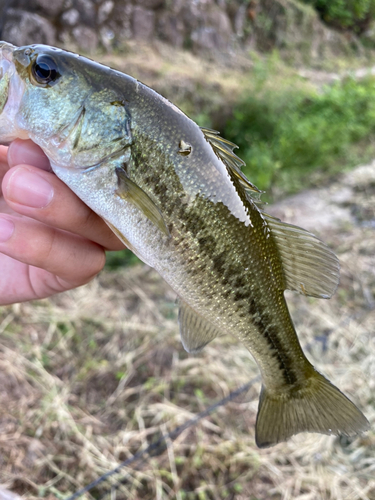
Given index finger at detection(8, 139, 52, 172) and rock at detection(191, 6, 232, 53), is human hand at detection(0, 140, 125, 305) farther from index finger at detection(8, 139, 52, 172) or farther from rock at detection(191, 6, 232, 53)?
rock at detection(191, 6, 232, 53)

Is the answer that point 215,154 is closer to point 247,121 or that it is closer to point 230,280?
point 230,280

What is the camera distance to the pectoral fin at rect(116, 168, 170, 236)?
4.05 feet

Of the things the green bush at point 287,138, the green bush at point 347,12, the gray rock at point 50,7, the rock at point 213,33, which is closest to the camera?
the gray rock at point 50,7

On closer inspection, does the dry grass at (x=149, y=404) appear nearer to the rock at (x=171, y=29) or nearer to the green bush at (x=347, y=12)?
the rock at (x=171, y=29)

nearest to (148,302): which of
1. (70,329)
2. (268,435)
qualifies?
(70,329)

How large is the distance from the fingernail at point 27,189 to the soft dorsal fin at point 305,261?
2.53 ft

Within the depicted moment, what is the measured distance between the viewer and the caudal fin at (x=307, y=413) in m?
1.42

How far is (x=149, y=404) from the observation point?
293 centimetres

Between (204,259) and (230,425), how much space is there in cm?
202

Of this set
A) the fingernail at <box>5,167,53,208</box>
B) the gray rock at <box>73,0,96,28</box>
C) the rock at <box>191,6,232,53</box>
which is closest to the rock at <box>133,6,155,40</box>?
the gray rock at <box>73,0,96,28</box>

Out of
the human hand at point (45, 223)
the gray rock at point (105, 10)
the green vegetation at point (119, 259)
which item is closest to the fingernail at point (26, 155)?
the human hand at point (45, 223)

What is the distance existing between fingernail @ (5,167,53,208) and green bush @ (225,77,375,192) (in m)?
6.07

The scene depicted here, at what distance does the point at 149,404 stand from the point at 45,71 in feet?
8.07

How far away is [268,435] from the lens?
1.47 meters
